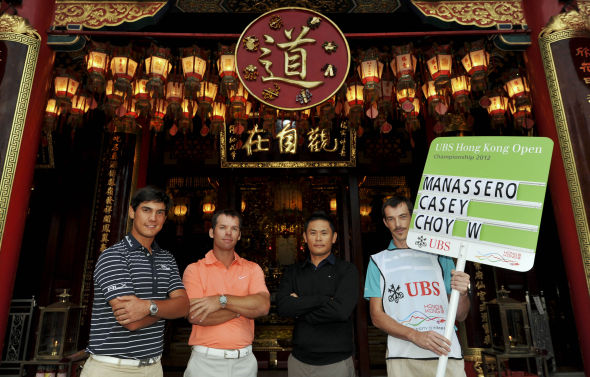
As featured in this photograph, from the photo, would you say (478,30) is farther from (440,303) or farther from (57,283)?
(57,283)

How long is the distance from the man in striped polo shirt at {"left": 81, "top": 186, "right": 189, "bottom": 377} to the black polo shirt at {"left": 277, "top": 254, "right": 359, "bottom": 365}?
0.69 metres

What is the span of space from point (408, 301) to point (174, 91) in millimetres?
3650

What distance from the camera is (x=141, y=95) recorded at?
4.46m

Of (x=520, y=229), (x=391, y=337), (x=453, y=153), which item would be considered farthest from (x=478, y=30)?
(x=391, y=337)

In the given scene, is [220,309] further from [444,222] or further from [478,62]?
[478,62]

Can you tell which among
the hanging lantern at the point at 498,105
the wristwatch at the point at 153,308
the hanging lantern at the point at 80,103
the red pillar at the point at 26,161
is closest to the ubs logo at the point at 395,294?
the wristwatch at the point at 153,308

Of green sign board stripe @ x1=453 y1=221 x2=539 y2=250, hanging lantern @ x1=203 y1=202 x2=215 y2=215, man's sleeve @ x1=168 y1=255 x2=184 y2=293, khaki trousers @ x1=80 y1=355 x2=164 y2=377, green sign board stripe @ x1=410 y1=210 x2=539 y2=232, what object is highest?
hanging lantern @ x1=203 y1=202 x2=215 y2=215

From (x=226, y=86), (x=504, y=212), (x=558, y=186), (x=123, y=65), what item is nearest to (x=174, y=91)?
(x=123, y=65)

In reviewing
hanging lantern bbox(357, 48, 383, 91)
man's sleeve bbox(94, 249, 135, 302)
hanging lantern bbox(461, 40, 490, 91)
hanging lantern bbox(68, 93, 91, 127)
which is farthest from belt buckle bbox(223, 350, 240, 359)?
hanging lantern bbox(68, 93, 91, 127)

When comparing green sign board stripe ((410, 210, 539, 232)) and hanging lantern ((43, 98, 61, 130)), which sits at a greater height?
hanging lantern ((43, 98, 61, 130))

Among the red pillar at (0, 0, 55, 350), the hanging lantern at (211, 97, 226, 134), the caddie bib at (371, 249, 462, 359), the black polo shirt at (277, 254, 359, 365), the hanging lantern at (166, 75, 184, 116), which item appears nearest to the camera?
the caddie bib at (371, 249, 462, 359)

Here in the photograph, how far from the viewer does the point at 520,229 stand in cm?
165

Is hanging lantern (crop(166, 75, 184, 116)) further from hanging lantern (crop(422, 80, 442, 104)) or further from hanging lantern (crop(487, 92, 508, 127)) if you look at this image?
hanging lantern (crop(487, 92, 508, 127))

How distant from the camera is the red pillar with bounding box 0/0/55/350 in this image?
306 centimetres
